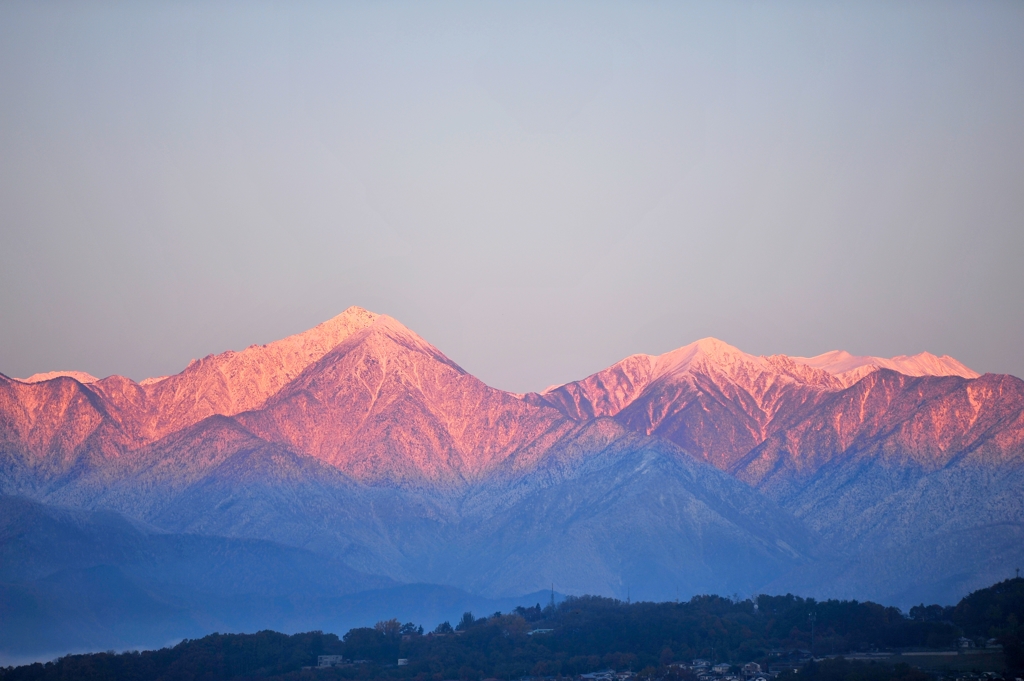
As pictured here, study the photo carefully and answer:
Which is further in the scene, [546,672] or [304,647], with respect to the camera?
[304,647]

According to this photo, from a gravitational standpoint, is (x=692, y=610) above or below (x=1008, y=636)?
above

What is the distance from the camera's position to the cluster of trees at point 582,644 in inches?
6781

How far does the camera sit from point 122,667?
177m

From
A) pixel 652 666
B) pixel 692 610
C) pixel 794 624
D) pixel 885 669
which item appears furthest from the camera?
pixel 692 610

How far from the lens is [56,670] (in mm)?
175250

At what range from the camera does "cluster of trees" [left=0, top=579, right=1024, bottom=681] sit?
17225 centimetres

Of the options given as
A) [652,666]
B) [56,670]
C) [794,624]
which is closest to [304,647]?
[56,670]

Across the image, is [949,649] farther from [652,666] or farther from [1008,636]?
[652,666]

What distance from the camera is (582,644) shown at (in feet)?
616

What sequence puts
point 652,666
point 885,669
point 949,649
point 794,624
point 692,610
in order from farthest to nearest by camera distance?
point 692,610 < point 794,624 < point 652,666 < point 949,649 < point 885,669

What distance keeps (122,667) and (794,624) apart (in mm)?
72819

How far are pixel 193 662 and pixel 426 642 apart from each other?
28.3m

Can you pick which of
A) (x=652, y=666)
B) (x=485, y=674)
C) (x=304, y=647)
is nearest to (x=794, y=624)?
(x=652, y=666)

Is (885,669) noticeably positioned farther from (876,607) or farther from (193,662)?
(193,662)
